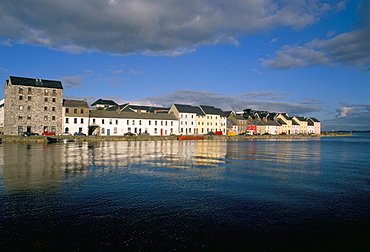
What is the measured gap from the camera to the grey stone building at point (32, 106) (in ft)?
226

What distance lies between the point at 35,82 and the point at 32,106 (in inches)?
272

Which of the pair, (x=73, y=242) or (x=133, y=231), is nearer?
(x=73, y=242)

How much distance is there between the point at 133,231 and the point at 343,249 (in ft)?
21.4

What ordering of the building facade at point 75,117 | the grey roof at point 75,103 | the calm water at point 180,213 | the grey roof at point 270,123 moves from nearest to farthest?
the calm water at point 180,213
the building facade at point 75,117
the grey roof at point 75,103
the grey roof at point 270,123

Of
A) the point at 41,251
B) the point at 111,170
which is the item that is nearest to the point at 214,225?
the point at 41,251

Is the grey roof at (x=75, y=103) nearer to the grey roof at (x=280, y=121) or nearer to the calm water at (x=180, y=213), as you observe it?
the calm water at (x=180, y=213)

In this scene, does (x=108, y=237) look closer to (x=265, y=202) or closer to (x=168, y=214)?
(x=168, y=214)

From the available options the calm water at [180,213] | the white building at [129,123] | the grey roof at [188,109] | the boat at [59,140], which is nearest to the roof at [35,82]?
the white building at [129,123]

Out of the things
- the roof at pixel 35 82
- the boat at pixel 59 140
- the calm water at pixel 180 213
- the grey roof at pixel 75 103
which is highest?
the roof at pixel 35 82

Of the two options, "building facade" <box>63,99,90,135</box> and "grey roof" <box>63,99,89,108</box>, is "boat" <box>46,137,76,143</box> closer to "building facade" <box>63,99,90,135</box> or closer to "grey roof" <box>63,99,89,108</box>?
"building facade" <box>63,99,90,135</box>

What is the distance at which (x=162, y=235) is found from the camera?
342 inches

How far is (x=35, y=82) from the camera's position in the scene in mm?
72938

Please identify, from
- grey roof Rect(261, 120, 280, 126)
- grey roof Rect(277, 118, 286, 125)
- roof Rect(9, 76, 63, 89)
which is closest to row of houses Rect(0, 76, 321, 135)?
roof Rect(9, 76, 63, 89)

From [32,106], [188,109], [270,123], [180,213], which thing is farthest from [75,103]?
[270,123]
